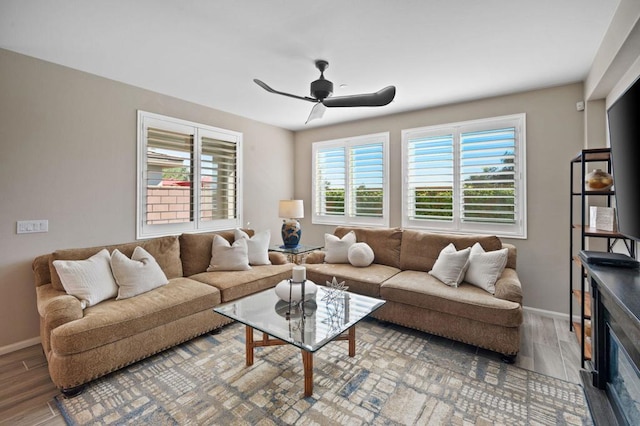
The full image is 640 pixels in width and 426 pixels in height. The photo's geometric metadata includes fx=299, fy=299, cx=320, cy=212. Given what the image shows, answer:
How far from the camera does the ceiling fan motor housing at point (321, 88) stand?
268 centimetres

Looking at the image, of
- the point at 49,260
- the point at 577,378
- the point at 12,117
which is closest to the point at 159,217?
the point at 49,260

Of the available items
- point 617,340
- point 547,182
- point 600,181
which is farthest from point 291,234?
point 617,340

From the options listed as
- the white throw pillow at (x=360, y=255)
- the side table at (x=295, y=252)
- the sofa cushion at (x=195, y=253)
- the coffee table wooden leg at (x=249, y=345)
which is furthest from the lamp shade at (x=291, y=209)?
the coffee table wooden leg at (x=249, y=345)

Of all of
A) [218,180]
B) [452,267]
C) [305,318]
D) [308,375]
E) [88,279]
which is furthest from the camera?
[218,180]

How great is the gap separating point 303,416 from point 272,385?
1.29 feet

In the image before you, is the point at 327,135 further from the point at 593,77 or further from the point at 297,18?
the point at 593,77

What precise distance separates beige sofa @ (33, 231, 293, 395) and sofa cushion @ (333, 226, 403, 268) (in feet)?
4.11

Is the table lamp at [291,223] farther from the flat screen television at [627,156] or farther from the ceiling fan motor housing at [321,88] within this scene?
the flat screen television at [627,156]

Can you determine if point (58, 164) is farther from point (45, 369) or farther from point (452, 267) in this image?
point (452, 267)

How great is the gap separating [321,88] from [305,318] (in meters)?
1.97

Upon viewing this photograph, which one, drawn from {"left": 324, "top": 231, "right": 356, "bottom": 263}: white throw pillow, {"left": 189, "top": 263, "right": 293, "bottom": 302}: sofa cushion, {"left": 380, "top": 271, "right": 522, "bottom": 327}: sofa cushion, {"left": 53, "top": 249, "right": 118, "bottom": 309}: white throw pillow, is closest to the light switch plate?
{"left": 53, "top": 249, "right": 118, "bottom": 309}: white throw pillow

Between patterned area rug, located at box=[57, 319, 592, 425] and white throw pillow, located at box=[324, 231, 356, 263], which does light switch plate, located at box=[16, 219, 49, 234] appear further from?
white throw pillow, located at box=[324, 231, 356, 263]

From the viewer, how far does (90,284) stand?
253 cm

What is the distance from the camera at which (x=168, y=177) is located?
3.76 metres
